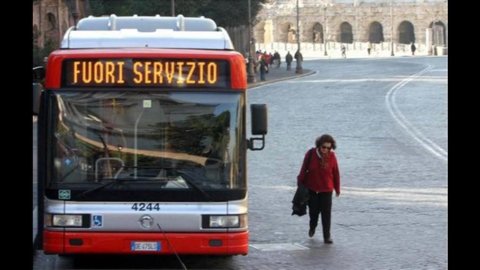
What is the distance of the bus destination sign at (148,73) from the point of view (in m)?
11.5

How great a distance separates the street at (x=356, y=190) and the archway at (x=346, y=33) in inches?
3691

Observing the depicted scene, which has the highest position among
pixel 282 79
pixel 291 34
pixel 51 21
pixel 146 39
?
pixel 51 21

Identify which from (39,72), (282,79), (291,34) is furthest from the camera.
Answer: (291,34)

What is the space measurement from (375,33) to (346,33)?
3792 millimetres

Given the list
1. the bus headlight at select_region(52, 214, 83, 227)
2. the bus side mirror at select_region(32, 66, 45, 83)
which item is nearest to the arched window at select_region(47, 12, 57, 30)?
the bus side mirror at select_region(32, 66, 45, 83)

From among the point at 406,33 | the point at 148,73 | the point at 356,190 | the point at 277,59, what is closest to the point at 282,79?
the point at 277,59

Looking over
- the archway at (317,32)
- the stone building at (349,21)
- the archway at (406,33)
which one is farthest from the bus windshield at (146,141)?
the archway at (317,32)

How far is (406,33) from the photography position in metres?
140

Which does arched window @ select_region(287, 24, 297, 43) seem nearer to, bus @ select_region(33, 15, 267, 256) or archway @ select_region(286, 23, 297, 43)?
archway @ select_region(286, 23, 297, 43)

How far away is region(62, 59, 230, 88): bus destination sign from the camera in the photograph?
11516 mm

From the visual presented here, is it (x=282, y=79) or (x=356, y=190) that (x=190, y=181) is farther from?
(x=282, y=79)

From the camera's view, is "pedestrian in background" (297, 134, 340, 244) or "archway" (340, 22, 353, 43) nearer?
"pedestrian in background" (297, 134, 340, 244)

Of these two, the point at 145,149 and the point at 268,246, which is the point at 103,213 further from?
the point at 268,246
